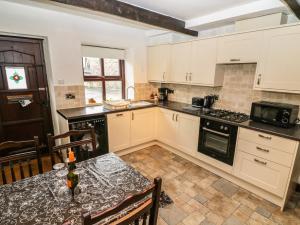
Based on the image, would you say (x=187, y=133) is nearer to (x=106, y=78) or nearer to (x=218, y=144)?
(x=218, y=144)

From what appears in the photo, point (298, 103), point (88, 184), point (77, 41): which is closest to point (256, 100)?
point (298, 103)

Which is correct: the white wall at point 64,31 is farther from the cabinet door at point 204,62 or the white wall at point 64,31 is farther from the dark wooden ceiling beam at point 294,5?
the dark wooden ceiling beam at point 294,5

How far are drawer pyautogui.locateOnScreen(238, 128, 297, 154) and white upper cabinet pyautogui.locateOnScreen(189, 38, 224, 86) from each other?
39.1 inches

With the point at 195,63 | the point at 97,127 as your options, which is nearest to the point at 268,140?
the point at 195,63

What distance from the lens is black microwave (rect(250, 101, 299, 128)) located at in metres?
2.07

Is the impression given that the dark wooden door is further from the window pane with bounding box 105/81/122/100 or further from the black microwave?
the black microwave

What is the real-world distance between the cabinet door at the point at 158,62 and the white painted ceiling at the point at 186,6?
0.85 metres

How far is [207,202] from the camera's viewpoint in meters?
2.11

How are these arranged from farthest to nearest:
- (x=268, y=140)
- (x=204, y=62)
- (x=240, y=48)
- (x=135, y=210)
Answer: (x=204, y=62)
(x=240, y=48)
(x=268, y=140)
(x=135, y=210)

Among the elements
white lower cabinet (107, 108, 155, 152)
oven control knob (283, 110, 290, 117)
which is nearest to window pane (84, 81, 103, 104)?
white lower cabinet (107, 108, 155, 152)

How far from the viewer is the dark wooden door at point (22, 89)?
8.54 ft

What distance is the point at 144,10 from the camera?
8.19 feet

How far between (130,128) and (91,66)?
141 cm

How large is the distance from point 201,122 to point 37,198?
222cm
